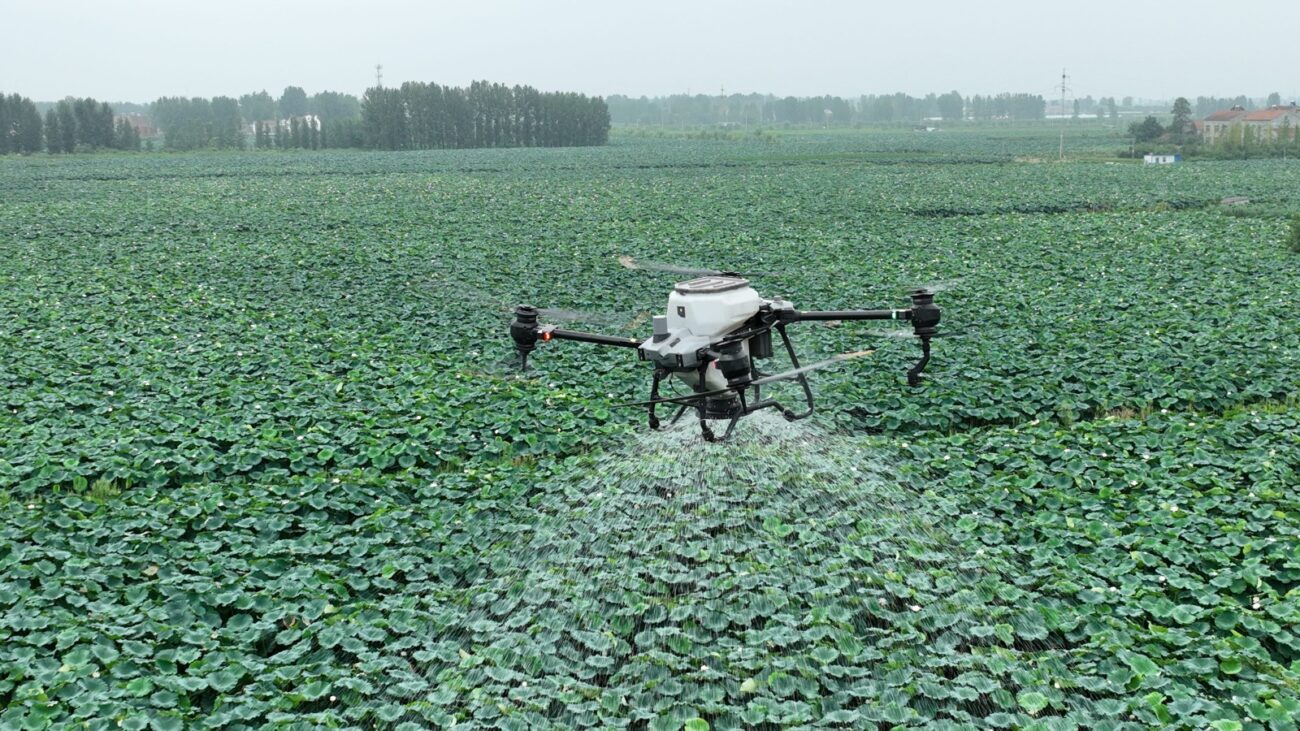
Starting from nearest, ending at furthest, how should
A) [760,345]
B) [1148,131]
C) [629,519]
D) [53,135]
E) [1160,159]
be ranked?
[760,345], [629,519], [1160,159], [1148,131], [53,135]

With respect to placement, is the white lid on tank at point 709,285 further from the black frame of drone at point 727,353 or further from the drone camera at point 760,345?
the drone camera at point 760,345

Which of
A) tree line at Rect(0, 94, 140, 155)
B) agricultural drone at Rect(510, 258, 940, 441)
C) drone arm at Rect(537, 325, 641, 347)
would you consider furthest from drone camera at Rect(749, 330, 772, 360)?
tree line at Rect(0, 94, 140, 155)

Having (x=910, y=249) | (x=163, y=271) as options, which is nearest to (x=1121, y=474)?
(x=910, y=249)

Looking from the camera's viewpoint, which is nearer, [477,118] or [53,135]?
[53,135]

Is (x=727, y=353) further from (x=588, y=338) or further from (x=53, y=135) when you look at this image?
(x=53, y=135)

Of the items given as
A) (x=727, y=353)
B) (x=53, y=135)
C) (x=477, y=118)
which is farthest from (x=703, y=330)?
(x=477, y=118)

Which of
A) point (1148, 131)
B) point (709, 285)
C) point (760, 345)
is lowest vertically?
point (760, 345)

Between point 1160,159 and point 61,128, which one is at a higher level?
point 61,128
